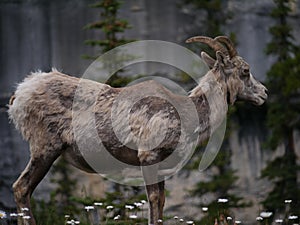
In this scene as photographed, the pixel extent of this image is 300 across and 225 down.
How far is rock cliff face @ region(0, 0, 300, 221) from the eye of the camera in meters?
14.6

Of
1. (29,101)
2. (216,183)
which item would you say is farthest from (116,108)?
(216,183)

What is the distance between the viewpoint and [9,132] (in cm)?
1450

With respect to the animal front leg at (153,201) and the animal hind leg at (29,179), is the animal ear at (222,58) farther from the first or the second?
the animal hind leg at (29,179)

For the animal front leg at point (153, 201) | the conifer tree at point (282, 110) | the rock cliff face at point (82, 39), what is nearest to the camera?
the animal front leg at point (153, 201)

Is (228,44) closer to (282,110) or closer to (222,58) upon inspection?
(222,58)

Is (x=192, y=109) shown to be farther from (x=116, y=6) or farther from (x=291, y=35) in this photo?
(x=291, y=35)

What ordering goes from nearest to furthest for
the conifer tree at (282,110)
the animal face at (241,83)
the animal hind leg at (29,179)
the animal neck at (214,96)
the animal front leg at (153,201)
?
1. the animal front leg at (153,201)
2. the animal hind leg at (29,179)
3. the animal neck at (214,96)
4. the animal face at (241,83)
5. the conifer tree at (282,110)

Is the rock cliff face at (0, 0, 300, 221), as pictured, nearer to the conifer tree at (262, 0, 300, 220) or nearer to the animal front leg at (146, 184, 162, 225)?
the conifer tree at (262, 0, 300, 220)

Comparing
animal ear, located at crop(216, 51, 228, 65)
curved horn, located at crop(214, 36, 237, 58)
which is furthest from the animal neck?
curved horn, located at crop(214, 36, 237, 58)

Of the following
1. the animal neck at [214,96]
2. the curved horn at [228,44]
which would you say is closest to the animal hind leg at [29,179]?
the animal neck at [214,96]

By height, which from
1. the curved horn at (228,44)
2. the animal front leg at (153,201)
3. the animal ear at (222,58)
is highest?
the curved horn at (228,44)

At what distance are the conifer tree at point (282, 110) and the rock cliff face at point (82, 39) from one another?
0.53 meters

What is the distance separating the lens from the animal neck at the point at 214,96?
811cm

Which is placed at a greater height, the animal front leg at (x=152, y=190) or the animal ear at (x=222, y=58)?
the animal ear at (x=222, y=58)
